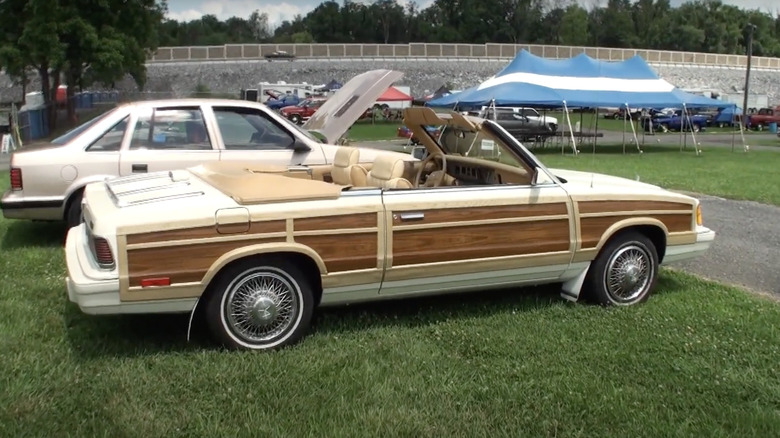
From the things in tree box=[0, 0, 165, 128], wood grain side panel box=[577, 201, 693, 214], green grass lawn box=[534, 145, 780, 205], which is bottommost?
→ green grass lawn box=[534, 145, 780, 205]

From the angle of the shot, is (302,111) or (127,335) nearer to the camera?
(127,335)

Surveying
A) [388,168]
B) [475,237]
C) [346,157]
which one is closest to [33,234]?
[346,157]

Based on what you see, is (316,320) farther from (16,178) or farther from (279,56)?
(279,56)

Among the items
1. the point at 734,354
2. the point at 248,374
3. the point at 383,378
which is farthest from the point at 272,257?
the point at 734,354

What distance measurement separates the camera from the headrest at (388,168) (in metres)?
5.54

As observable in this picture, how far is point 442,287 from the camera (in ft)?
16.5

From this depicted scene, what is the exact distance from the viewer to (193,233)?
4.29 m

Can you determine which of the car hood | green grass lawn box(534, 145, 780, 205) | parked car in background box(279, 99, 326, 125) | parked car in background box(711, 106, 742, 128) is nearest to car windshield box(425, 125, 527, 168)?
the car hood

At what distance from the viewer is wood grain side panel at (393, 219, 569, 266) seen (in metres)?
4.81

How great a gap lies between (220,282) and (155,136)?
3.94 meters

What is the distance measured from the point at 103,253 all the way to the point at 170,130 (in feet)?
12.8

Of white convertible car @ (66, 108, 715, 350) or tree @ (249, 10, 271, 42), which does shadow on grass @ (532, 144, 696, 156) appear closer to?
white convertible car @ (66, 108, 715, 350)

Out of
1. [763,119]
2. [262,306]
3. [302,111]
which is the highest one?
[262,306]

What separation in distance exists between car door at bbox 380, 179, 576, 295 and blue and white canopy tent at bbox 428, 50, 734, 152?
18.4 m
